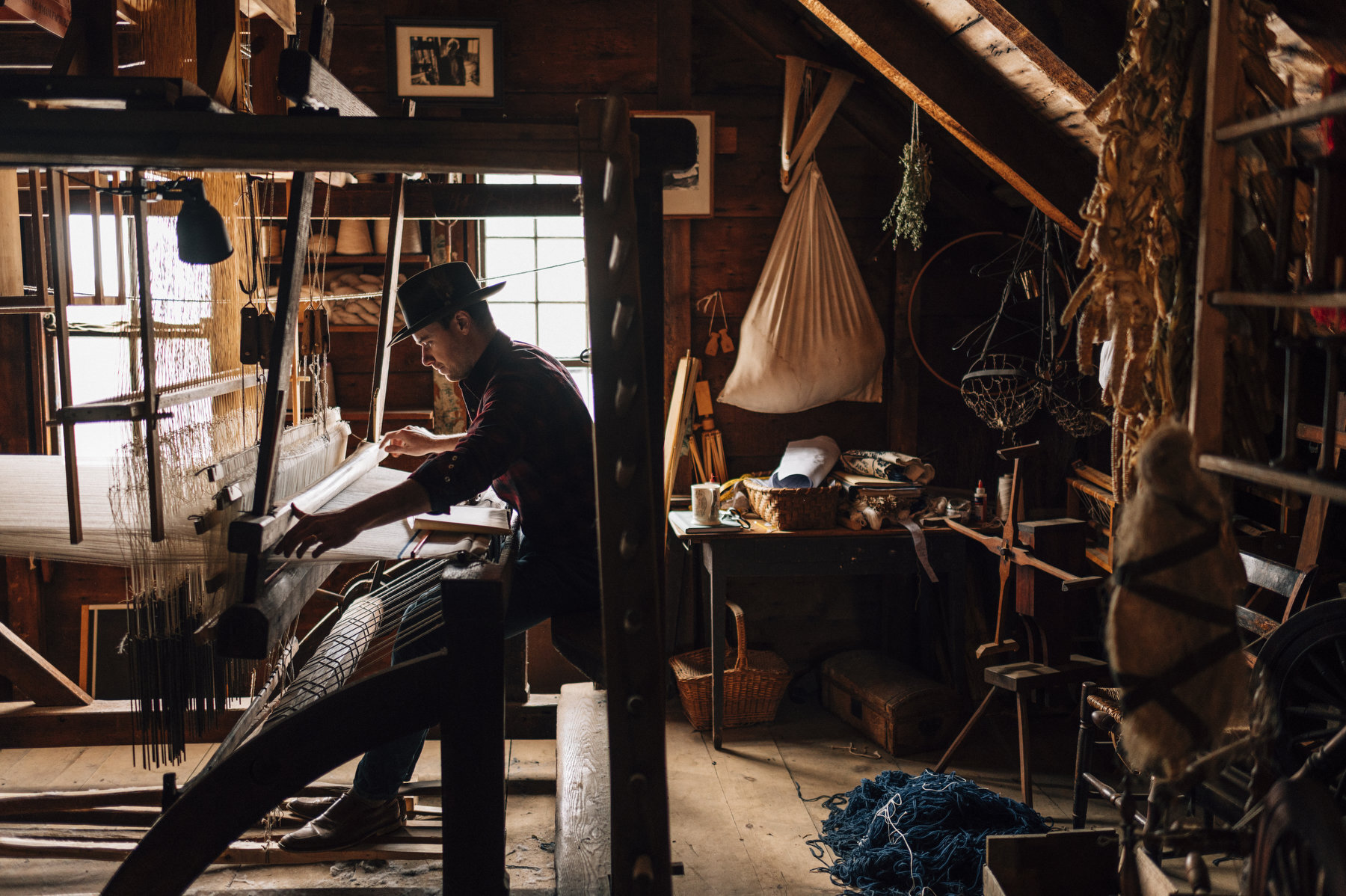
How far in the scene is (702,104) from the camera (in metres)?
4.26

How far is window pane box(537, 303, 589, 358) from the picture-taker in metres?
4.51

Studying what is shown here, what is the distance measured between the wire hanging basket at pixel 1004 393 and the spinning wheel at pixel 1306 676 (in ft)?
5.31

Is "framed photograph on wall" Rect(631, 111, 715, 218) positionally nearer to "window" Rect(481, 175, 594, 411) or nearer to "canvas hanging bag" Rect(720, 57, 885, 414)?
"canvas hanging bag" Rect(720, 57, 885, 414)

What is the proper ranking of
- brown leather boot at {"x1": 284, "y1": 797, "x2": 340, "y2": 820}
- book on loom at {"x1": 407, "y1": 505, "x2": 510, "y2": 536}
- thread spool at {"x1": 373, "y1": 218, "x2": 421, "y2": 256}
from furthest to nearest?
thread spool at {"x1": 373, "y1": 218, "x2": 421, "y2": 256}
brown leather boot at {"x1": 284, "y1": 797, "x2": 340, "y2": 820}
book on loom at {"x1": 407, "y1": 505, "x2": 510, "y2": 536}

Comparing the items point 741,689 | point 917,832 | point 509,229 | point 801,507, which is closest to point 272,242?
point 509,229

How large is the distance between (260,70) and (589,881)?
7.66 ft

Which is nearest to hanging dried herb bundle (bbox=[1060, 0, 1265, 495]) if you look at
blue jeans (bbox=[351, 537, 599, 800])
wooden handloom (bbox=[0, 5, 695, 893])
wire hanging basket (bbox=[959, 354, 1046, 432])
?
wooden handloom (bbox=[0, 5, 695, 893])

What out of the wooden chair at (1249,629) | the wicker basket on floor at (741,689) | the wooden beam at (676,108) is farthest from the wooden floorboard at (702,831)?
the wooden beam at (676,108)

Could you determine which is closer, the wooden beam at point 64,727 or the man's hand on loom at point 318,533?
the man's hand on loom at point 318,533

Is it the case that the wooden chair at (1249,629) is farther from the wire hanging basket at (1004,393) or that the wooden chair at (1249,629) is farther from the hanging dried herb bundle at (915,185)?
the hanging dried herb bundle at (915,185)

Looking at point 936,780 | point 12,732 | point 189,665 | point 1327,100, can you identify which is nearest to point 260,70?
point 189,665

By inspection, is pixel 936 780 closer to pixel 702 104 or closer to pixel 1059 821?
pixel 1059 821

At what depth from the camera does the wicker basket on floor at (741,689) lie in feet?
13.3

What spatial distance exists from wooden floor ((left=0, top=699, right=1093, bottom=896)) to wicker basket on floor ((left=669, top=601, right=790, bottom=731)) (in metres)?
0.07
